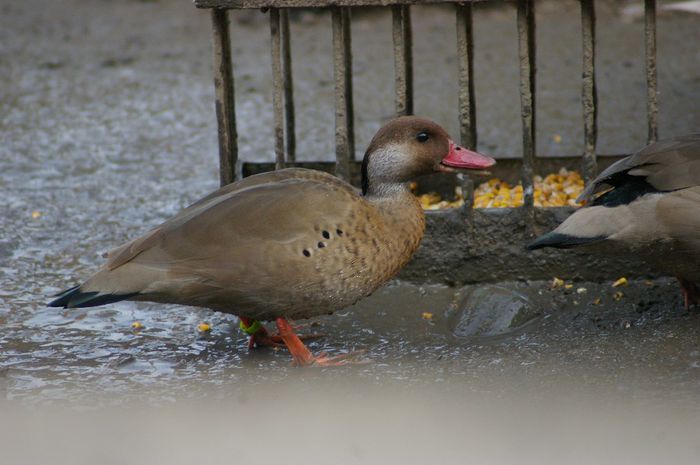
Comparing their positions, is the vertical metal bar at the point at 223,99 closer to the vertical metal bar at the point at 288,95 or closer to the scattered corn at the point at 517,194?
the vertical metal bar at the point at 288,95

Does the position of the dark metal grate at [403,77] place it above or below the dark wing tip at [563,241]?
above

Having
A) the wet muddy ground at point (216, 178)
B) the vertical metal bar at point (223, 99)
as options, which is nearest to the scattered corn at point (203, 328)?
the wet muddy ground at point (216, 178)

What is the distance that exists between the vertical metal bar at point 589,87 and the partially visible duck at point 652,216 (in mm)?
515

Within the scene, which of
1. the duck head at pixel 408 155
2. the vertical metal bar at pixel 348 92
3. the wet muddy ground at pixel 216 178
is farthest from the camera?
the vertical metal bar at pixel 348 92

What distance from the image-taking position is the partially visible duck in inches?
183

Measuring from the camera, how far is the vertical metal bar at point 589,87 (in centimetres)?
529

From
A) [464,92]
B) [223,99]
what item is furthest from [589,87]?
[223,99]

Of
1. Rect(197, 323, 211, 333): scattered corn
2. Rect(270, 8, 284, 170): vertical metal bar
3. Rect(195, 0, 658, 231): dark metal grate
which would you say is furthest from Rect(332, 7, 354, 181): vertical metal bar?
Rect(197, 323, 211, 333): scattered corn

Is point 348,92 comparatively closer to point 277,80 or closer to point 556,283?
point 277,80

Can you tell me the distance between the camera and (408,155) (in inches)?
194

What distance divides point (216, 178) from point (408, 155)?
2640 mm

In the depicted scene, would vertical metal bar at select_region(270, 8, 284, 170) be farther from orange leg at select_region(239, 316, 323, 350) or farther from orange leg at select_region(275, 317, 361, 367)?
orange leg at select_region(275, 317, 361, 367)

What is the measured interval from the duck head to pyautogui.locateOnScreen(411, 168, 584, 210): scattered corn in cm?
74

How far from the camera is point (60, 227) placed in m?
6.46
